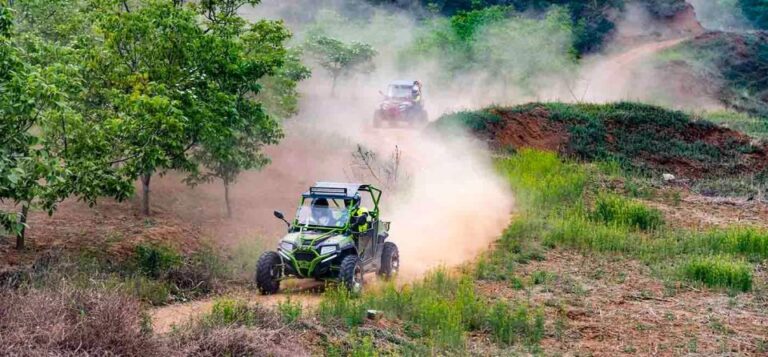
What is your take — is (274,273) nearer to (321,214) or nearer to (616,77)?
(321,214)

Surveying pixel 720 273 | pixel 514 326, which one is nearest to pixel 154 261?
pixel 514 326

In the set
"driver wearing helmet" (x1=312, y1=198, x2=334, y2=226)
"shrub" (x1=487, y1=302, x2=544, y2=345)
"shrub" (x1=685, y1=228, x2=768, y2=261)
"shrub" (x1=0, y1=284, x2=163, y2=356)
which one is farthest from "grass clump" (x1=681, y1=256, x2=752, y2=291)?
"shrub" (x1=0, y1=284, x2=163, y2=356)

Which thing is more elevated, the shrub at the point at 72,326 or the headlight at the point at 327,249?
the headlight at the point at 327,249

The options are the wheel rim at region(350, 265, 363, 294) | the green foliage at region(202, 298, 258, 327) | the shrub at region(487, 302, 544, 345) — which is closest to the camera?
the green foliage at region(202, 298, 258, 327)

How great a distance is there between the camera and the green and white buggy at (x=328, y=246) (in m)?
15.0

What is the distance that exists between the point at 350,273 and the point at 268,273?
1.43 meters

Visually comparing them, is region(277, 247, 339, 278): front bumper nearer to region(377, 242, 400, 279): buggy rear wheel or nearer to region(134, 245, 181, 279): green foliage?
region(377, 242, 400, 279): buggy rear wheel

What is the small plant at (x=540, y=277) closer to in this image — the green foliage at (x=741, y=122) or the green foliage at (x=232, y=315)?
the green foliage at (x=232, y=315)

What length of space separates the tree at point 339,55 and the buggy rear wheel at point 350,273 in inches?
1322

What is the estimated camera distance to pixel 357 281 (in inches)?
596

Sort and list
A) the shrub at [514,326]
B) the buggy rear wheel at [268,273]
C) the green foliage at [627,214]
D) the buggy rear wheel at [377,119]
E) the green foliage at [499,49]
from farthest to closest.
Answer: the green foliage at [499,49] → the buggy rear wheel at [377,119] → the green foliage at [627,214] → the buggy rear wheel at [268,273] → the shrub at [514,326]

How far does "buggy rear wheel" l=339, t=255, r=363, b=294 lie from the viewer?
14734 mm

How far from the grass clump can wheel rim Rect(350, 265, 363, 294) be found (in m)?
7.14

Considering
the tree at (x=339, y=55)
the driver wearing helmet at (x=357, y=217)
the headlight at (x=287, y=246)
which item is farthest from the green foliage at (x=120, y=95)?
the tree at (x=339, y=55)
